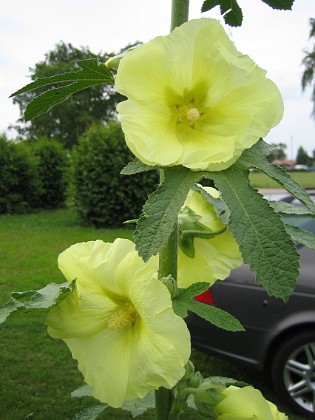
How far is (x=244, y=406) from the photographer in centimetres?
102

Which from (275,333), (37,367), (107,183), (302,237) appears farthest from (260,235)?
(107,183)

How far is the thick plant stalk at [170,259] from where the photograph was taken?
3.10ft

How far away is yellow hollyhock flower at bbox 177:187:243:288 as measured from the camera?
113 centimetres

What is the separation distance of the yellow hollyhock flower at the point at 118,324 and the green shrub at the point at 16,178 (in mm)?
13367

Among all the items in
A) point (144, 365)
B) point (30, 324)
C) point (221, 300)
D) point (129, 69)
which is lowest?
point (30, 324)

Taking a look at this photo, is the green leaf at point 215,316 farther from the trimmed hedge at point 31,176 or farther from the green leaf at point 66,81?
the trimmed hedge at point 31,176

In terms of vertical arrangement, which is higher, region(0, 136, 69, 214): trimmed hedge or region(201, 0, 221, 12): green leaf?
region(201, 0, 221, 12): green leaf

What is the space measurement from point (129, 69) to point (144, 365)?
0.44 meters

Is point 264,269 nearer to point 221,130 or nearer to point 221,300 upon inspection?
point 221,130

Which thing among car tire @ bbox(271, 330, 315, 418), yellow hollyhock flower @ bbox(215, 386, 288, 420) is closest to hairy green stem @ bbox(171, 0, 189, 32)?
yellow hollyhock flower @ bbox(215, 386, 288, 420)

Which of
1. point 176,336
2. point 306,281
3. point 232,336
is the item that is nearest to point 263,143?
point 176,336

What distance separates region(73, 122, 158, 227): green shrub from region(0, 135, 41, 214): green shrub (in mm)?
2846

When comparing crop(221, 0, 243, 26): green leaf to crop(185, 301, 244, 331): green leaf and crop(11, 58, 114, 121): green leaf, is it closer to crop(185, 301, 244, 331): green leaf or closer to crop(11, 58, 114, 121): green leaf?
crop(11, 58, 114, 121): green leaf

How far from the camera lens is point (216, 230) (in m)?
1.12
